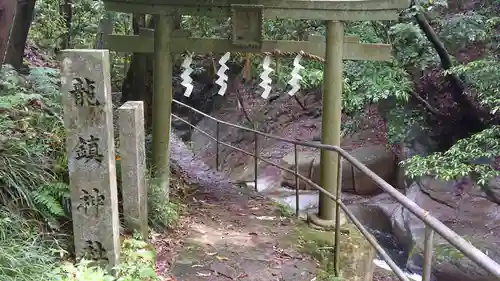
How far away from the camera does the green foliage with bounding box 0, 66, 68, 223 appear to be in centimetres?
353

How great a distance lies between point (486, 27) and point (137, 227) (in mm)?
6464

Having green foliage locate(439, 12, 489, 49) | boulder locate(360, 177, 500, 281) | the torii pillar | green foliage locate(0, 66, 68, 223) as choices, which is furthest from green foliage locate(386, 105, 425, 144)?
green foliage locate(0, 66, 68, 223)

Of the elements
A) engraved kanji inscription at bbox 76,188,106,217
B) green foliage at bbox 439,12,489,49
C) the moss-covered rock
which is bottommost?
the moss-covered rock

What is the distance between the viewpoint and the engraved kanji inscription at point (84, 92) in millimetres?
3328

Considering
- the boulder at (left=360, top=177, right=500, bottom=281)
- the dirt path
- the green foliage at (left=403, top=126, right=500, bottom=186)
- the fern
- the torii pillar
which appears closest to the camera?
the fern

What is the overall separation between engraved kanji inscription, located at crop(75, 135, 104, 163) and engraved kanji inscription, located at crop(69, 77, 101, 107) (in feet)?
0.77

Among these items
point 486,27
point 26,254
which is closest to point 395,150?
point 486,27

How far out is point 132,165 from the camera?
4.01m

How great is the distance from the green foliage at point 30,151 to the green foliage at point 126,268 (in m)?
0.45

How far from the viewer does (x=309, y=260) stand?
15.6ft

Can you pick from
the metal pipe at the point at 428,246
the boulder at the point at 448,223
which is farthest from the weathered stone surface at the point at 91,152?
the boulder at the point at 448,223

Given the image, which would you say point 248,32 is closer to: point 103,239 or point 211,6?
point 211,6

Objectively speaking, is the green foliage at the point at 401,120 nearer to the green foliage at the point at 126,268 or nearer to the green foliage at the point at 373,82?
the green foliage at the point at 373,82

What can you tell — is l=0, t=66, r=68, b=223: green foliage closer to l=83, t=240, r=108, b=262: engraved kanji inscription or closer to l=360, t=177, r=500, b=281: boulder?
l=83, t=240, r=108, b=262: engraved kanji inscription
